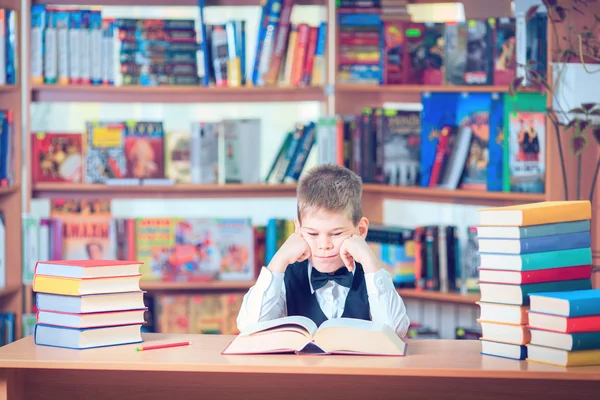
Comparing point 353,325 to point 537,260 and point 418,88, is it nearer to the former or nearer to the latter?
point 537,260

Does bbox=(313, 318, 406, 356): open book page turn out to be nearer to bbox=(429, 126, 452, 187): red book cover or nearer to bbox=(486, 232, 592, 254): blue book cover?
bbox=(486, 232, 592, 254): blue book cover

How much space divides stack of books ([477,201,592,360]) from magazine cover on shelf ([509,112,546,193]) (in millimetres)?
1736

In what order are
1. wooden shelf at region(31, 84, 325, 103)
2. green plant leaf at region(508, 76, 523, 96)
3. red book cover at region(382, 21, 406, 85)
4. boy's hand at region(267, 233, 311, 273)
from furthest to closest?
wooden shelf at region(31, 84, 325, 103) < red book cover at region(382, 21, 406, 85) < green plant leaf at region(508, 76, 523, 96) < boy's hand at region(267, 233, 311, 273)

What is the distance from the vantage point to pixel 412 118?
160 inches

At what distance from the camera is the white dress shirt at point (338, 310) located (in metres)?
2.23

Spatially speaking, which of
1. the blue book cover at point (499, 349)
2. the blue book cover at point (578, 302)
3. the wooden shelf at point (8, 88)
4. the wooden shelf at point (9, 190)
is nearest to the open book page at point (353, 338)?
the blue book cover at point (499, 349)

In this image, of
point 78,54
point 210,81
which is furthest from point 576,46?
point 78,54

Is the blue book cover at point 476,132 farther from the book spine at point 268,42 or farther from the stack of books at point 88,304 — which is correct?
the stack of books at point 88,304

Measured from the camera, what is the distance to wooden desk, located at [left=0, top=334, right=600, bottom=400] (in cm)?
183

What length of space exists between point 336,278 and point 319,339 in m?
0.48

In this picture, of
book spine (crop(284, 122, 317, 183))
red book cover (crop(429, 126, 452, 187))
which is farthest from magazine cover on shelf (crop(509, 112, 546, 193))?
book spine (crop(284, 122, 317, 183))

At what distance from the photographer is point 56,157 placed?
421cm

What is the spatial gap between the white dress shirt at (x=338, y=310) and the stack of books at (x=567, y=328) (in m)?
0.43

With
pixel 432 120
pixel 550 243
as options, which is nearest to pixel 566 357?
pixel 550 243
